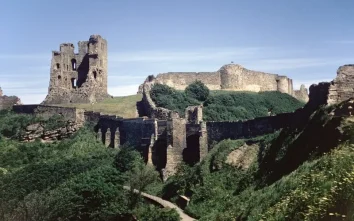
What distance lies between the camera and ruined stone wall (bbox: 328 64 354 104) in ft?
67.6

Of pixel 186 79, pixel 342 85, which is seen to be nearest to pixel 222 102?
pixel 186 79

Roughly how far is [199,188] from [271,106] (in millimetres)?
23290

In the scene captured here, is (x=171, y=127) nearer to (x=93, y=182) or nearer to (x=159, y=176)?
(x=159, y=176)

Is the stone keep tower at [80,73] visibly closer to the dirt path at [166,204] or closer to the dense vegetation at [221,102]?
the dense vegetation at [221,102]

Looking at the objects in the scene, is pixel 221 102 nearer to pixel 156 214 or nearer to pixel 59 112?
pixel 59 112

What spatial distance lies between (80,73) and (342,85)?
3365 cm

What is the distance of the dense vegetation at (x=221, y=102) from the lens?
42772 millimetres

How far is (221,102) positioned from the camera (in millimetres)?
45125

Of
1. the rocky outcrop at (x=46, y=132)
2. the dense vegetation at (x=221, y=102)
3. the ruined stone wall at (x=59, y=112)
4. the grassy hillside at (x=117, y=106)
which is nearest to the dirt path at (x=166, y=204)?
the rocky outcrop at (x=46, y=132)

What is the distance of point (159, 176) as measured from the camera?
31.7 meters

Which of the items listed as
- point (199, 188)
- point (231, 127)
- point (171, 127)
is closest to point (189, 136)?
point (171, 127)

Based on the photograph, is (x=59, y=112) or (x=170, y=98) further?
(x=170, y=98)

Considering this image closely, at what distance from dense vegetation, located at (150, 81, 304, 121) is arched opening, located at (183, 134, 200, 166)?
7.43m

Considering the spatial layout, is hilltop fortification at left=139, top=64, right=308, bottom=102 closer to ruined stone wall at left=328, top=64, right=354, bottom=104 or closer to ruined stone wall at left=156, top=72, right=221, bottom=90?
ruined stone wall at left=156, top=72, right=221, bottom=90
